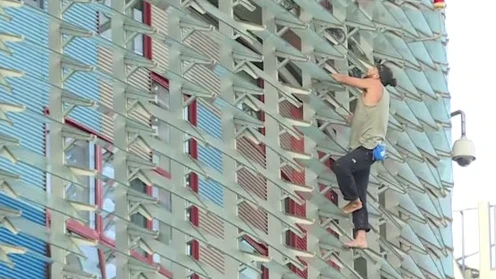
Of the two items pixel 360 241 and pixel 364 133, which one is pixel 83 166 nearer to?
pixel 364 133

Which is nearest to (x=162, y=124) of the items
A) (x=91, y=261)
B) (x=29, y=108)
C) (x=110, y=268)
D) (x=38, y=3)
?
(x=110, y=268)

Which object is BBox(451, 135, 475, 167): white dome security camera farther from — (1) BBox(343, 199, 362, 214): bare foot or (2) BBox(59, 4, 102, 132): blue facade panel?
(2) BBox(59, 4, 102, 132): blue facade panel

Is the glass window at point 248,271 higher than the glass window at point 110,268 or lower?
higher

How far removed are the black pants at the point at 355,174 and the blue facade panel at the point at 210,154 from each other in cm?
162

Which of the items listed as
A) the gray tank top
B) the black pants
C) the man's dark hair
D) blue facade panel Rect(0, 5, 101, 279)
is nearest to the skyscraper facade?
blue facade panel Rect(0, 5, 101, 279)

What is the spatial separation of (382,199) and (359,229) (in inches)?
95.4

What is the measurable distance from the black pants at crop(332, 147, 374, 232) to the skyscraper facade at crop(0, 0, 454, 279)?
0.54m

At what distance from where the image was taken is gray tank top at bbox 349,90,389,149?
642 inches

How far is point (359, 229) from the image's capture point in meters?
17.0

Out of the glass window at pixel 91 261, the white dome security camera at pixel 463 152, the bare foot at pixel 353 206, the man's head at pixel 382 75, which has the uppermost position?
the white dome security camera at pixel 463 152

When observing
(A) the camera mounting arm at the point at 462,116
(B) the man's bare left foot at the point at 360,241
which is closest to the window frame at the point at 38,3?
(B) the man's bare left foot at the point at 360,241

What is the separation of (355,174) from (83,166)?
2.30 meters

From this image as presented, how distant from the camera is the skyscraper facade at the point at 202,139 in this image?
49.5 ft

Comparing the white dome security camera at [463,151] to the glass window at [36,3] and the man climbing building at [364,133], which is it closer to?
the man climbing building at [364,133]
